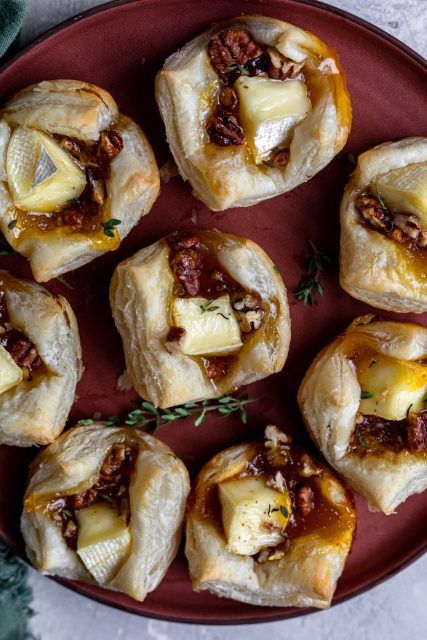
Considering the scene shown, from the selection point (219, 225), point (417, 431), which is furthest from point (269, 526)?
point (219, 225)

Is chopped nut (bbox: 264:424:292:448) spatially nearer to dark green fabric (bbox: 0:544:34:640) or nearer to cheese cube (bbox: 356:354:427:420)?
cheese cube (bbox: 356:354:427:420)

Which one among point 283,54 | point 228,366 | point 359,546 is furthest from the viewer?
point 359,546

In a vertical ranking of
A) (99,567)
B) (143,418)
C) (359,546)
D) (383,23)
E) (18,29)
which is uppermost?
(18,29)

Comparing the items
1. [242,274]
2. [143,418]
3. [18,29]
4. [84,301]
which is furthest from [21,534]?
[18,29]

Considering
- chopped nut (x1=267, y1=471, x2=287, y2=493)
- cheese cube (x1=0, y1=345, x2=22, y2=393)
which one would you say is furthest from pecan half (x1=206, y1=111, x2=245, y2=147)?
chopped nut (x1=267, y1=471, x2=287, y2=493)

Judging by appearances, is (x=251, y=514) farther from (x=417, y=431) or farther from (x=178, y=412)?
(x=417, y=431)

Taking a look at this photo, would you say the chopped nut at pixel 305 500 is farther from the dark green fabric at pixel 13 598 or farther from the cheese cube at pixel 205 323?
the dark green fabric at pixel 13 598

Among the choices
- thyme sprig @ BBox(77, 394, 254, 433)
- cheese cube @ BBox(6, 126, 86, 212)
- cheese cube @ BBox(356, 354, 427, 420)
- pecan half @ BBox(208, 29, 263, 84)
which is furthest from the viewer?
thyme sprig @ BBox(77, 394, 254, 433)

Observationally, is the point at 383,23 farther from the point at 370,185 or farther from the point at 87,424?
the point at 87,424
